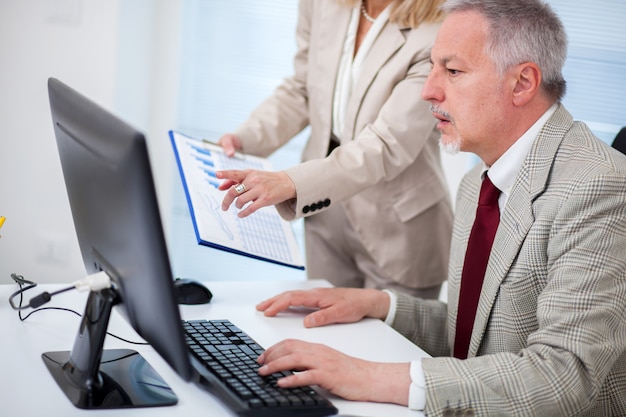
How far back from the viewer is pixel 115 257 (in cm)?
110

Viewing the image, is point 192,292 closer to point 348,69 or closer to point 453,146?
point 453,146

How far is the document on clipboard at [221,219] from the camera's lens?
63.0 inches

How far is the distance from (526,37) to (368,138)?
1.86ft

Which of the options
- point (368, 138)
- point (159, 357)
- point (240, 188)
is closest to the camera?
point (159, 357)

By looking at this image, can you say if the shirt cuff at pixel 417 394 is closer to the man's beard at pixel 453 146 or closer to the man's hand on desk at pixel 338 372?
the man's hand on desk at pixel 338 372

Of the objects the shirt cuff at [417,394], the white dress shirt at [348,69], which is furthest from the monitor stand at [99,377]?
the white dress shirt at [348,69]

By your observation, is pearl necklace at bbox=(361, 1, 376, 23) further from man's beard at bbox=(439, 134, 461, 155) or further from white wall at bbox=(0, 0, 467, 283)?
white wall at bbox=(0, 0, 467, 283)

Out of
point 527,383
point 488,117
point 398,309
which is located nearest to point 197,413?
point 527,383

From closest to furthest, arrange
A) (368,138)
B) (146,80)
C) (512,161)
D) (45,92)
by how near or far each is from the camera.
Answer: (512,161) → (368,138) → (45,92) → (146,80)

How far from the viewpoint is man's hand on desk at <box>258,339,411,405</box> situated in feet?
3.91

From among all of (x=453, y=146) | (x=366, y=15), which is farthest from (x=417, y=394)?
(x=366, y=15)

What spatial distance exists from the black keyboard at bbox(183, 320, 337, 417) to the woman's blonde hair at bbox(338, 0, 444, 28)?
1.05 metres

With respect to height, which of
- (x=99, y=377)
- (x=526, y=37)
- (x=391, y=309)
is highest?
(x=526, y=37)

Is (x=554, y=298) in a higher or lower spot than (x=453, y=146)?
lower
